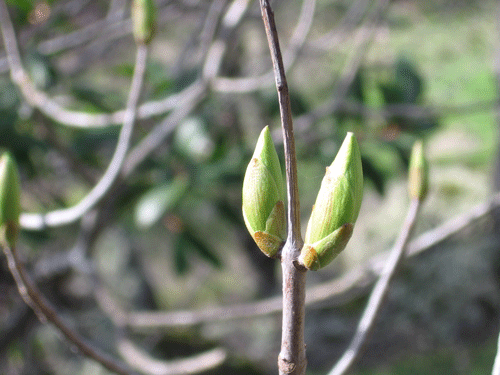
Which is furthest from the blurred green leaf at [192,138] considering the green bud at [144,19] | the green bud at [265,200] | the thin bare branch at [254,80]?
the green bud at [265,200]

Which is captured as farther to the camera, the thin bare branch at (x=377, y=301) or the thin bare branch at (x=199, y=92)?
the thin bare branch at (x=199, y=92)

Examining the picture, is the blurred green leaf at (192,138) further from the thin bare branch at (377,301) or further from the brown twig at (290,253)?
the brown twig at (290,253)

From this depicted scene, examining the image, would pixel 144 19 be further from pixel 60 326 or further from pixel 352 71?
pixel 352 71

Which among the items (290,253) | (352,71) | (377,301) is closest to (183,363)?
(377,301)

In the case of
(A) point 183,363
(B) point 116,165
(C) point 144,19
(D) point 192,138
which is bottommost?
(A) point 183,363

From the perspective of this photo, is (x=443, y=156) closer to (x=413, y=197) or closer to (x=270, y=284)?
(x=270, y=284)

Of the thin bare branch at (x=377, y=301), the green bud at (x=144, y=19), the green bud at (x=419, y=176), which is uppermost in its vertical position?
the green bud at (x=144, y=19)
